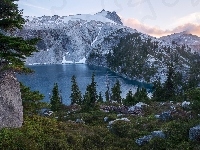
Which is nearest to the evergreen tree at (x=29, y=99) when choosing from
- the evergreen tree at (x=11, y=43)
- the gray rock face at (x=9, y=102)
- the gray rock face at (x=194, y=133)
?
the gray rock face at (x=9, y=102)

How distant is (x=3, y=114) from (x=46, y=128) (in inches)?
190

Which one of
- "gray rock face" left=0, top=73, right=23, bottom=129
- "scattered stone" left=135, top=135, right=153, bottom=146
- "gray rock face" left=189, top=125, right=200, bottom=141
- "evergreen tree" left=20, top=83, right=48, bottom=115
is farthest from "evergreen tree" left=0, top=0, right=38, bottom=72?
"gray rock face" left=189, top=125, right=200, bottom=141

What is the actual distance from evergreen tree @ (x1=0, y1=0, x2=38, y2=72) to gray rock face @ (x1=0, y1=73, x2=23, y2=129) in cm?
109

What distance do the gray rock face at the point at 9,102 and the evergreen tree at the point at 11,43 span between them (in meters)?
1.09

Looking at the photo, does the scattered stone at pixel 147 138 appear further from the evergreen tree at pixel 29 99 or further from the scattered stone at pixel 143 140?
the evergreen tree at pixel 29 99

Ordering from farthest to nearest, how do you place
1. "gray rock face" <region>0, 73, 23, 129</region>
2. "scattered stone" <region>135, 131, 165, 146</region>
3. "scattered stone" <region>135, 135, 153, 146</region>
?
"scattered stone" <region>135, 135, 153, 146</region>, "scattered stone" <region>135, 131, 165, 146</region>, "gray rock face" <region>0, 73, 23, 129</region>

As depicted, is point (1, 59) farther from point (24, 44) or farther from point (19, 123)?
point (19, 123)

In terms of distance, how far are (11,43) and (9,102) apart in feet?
15.9

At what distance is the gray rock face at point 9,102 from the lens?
22188 mm

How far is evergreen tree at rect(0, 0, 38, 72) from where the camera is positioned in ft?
73.1

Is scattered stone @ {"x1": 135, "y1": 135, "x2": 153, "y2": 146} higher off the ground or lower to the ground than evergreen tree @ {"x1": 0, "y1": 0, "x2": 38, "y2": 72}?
lower

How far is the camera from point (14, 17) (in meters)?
23.9

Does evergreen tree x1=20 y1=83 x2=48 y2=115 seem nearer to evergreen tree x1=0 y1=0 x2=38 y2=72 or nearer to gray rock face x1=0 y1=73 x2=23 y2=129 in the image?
gray rock face x1=0 y1=73 x2=23 y2=129

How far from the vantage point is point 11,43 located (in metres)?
21.8
